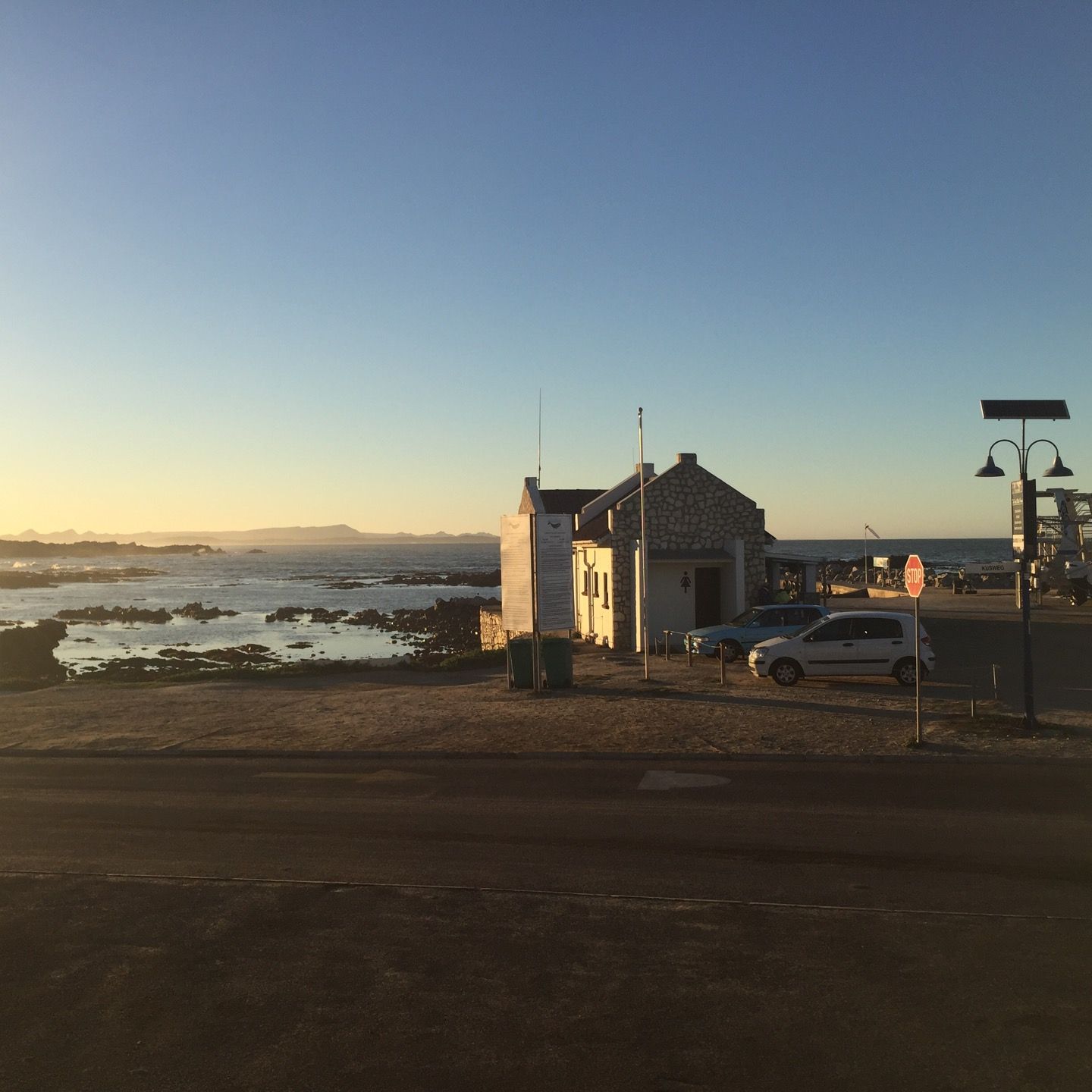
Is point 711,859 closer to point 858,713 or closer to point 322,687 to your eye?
point 858,713

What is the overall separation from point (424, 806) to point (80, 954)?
16.1 feet

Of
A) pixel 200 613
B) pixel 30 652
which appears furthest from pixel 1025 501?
pixel 200 613

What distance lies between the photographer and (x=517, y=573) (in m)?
21.5

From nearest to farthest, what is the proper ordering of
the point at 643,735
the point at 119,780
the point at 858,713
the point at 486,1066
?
the point at 486,1066 < the point at 119,780 < the point at 643,735 < the point at 858,713

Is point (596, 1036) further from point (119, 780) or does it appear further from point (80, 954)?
point (119, 780)

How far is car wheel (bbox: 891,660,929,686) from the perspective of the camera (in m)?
21.1

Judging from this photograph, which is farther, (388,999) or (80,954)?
(80,954)

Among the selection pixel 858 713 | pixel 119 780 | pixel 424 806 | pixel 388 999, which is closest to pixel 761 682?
pixel 858 713

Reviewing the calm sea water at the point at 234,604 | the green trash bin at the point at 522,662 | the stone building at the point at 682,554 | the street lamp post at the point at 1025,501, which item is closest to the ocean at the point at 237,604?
the calm sea water at the point at 234,604

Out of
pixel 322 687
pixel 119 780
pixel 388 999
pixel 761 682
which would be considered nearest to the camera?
pixel 388 999

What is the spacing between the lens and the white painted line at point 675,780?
1259 cm

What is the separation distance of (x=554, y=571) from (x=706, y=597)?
9.99m

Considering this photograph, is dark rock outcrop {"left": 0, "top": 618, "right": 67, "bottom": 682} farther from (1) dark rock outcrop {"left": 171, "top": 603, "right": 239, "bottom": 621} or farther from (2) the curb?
(1) dark rock outcrop {"left": 171, "top": 603, "right": 239, "bottom": 621}

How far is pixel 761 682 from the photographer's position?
21953 mm
